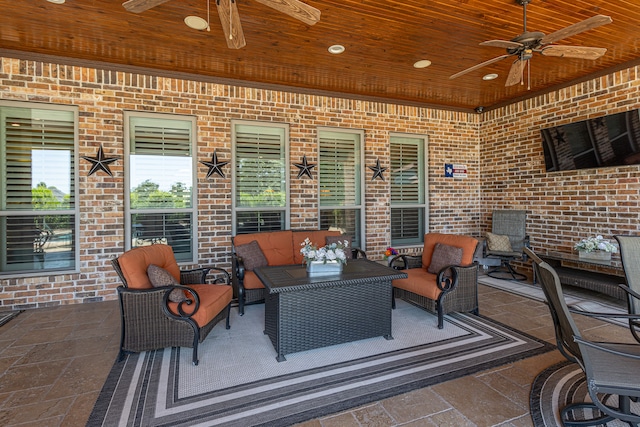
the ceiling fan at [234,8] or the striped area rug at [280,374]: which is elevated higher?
the ceiling fan at [234,8]

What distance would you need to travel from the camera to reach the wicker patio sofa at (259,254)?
12.9 feet

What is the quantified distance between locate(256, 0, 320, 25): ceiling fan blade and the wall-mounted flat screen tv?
4659mm

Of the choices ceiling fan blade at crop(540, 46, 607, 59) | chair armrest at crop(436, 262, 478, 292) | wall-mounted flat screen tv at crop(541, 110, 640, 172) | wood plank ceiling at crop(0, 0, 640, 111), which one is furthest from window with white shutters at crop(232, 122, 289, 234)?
wall-mounted flat screen tv at crop(541, 110, 640, 172)

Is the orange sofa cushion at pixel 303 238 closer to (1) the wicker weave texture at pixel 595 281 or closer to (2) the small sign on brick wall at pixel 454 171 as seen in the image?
(2) the small sign on brick wall at pixel 454 171

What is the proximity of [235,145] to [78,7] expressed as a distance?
7.90 ft

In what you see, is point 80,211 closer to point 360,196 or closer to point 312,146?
point 312,146

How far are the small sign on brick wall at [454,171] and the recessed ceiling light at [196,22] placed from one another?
16.6 ft

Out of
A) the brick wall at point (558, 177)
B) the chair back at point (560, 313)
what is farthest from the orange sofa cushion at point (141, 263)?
the brick wall at point (558, 177)

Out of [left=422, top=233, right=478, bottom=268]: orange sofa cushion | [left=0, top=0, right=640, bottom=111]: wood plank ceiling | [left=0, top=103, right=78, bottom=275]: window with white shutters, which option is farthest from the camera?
[left=0, top=103, right=78, bottom=275]: window with white shutters

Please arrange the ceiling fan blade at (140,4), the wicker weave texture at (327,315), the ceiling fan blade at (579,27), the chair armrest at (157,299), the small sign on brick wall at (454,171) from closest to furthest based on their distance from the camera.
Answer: the ceiling fan blade at (140,4) < the ceiling fan blade at (579,27) < the chair armrest at (157,299) < the wicker weave texture at (327,315) < the small sign on brick wall at (454,171)

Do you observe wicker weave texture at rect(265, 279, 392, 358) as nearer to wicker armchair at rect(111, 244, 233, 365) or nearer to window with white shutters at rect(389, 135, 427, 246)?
wicker armchair at rect(111, 244, 233, 365)

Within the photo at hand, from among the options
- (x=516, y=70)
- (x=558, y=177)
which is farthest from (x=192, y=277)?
(x=558, y=177)

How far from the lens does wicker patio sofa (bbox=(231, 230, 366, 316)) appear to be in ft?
12.9

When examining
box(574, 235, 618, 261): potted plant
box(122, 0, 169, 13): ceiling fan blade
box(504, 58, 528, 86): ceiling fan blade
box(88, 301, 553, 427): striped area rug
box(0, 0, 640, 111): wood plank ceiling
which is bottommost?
box(88, 301, 553, 427): striped area rug
